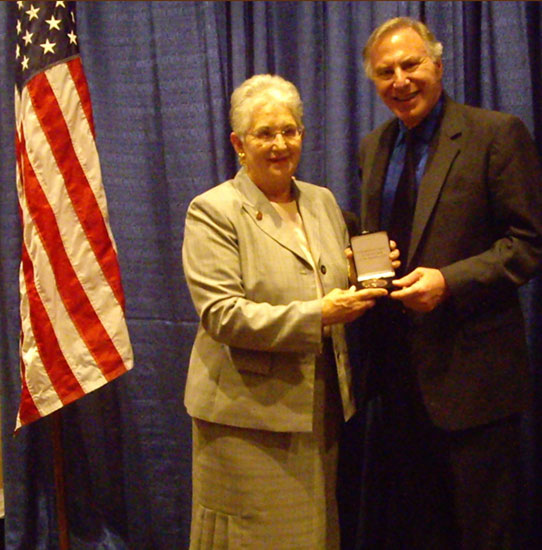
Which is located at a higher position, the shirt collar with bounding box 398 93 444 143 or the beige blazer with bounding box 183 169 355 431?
the shirt collar with bounding box 398 93 444 143

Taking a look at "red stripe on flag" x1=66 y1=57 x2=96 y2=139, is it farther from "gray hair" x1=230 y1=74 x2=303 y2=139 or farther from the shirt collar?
the shirt collar

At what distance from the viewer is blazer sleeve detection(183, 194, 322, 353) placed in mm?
1514

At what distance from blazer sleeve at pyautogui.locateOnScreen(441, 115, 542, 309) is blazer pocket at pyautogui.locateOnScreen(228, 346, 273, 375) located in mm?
471

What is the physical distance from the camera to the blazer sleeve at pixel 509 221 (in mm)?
1543

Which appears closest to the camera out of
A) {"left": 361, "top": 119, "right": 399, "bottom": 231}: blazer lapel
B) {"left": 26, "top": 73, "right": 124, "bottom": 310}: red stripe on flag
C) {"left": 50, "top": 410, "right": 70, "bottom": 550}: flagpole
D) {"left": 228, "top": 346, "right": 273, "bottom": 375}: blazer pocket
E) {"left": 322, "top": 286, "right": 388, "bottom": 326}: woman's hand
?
{"left": 322, "top": 286, "right": 388, "bottom": 326}: woman's hand

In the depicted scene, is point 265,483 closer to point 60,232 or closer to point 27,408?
point 27,408

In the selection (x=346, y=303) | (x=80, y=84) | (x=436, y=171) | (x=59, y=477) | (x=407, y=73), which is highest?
(x=80, y=84)

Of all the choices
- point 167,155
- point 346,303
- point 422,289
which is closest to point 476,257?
point 422,289

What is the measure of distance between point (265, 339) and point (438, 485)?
2.76 ft

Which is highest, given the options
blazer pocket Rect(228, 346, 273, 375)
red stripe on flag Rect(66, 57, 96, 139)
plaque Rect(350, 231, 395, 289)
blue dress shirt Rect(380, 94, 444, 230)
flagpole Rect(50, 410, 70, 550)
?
red stripe on flag Rect(66, 57, 96, 139)

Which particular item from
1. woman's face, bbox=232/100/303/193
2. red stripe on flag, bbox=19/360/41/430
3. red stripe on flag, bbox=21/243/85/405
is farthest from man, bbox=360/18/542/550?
red stripe on flag, bbox=19/360/41/430

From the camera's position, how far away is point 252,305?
5.06 ft

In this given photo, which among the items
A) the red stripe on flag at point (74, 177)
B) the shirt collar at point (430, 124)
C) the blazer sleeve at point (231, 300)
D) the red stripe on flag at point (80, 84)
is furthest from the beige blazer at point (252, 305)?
the red stripe on flag at point (80, 84)

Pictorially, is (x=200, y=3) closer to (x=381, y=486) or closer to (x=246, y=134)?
(x=246, y=134)
